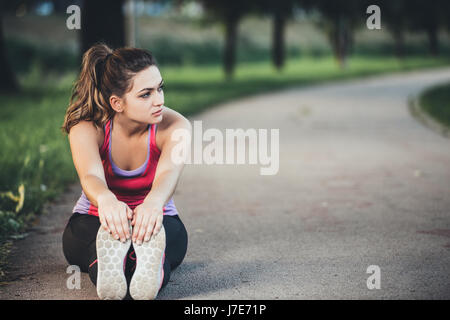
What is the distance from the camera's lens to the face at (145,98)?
3652mm

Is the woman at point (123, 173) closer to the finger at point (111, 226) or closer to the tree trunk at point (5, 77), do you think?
the finger at point (111, 226)

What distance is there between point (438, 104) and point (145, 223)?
12464 mm

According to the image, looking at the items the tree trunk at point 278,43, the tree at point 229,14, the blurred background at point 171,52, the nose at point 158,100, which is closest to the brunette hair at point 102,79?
the nose at point 158,100

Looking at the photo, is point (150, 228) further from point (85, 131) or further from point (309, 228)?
point (309, 228)

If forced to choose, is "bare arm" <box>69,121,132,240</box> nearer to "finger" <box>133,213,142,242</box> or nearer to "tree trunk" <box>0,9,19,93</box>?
"finger" <box>133,213,142,242</box>

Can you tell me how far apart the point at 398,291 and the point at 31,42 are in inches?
1318

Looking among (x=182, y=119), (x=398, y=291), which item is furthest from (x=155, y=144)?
(x=398, y=291)

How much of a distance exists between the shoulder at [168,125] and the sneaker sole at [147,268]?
0.69 m

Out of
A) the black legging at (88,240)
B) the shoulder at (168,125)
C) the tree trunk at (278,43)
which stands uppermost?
the shoulder at (168,125)

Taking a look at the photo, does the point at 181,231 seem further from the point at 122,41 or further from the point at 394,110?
the point at 122,41

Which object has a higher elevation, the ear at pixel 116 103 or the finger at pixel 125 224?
the ear at pixel 116 103

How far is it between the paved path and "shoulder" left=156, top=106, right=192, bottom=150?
2.91 feet

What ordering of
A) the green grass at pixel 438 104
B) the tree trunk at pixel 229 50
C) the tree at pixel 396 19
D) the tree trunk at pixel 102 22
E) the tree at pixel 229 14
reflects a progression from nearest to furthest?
the green grass at pixel 438 104 → the tree trunk at pixel 102 22 → the tree at pixel 229 14 → the tree trunk at pixel 229 50 → the tree at pixel 396 19

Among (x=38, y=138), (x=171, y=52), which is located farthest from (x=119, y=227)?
(x=171, y=52)
